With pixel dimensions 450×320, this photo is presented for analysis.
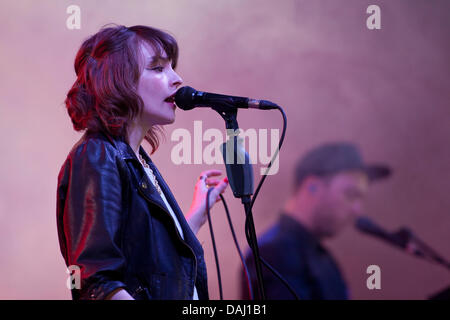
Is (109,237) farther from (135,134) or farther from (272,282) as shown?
(272,282)

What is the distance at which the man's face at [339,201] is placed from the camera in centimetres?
234

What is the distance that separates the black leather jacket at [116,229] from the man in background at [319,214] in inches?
44.6

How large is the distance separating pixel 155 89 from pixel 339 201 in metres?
1.32

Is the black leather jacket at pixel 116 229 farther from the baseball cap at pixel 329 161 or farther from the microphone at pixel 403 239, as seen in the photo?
the microphone at pixel 403 239

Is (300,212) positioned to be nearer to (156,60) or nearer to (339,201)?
(339,201)

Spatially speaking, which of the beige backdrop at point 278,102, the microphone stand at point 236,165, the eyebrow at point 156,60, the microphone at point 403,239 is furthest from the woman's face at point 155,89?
the microphone at point 403,239

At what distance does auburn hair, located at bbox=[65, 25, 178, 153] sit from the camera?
1253 millimetres

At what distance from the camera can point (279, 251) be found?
2.28 metres

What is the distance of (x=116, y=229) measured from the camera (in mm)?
1054

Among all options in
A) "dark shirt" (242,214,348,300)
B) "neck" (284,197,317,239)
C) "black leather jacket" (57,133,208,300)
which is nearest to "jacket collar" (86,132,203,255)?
"black leather jacket" (57,133,208,300)

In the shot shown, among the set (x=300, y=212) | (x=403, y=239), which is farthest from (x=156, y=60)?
(x=403, y=239)

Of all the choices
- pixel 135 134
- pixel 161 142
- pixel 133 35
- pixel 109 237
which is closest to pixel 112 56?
pixel 133 35

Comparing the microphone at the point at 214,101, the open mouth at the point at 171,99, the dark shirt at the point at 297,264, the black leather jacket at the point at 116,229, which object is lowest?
the dark shirt at the point at 297,264

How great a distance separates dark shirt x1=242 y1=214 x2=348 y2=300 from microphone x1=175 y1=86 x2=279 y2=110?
117 centimetres
